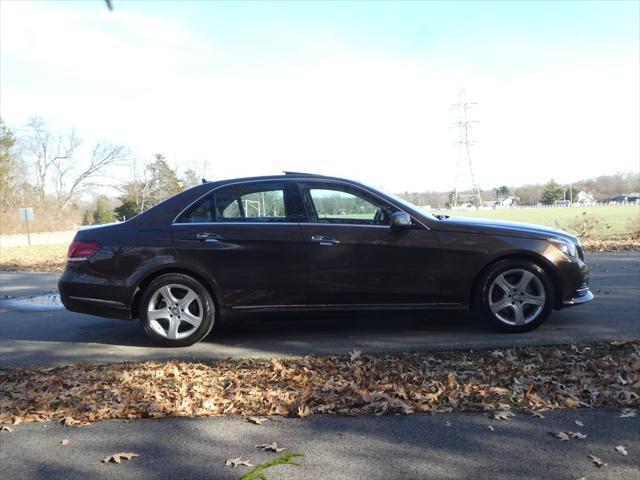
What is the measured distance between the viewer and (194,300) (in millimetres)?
5141

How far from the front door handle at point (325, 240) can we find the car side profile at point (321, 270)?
13 mm

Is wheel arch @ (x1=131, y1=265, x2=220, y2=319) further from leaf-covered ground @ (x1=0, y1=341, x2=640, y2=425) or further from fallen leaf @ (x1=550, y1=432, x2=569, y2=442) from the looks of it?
fallen leaf @ (x1=550, y1=432, x2=569, y2=442)

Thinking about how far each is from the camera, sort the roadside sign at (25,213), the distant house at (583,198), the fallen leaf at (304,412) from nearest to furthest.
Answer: the fallen leaf at (304,412)
the roadside sign at (25,213)
the distant house at (583,198)

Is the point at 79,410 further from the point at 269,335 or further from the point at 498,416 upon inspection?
the point at 498,416

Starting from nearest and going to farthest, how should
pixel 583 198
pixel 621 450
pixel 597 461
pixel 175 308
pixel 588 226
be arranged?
1. pixel 597 461
2. pixel 621 450
3. pixel 175 308
4. pixel 588 226
5. pixel 583 198

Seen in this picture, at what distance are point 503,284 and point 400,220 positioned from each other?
49.0 inches

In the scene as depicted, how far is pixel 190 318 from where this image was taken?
511cm

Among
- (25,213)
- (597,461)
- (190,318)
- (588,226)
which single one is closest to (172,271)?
(190,318)

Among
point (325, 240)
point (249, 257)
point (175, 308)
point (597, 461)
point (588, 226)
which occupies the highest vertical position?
point (325, 240)

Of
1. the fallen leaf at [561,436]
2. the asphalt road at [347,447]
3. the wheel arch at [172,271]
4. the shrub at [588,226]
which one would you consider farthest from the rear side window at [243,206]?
the shrub at [588,226]

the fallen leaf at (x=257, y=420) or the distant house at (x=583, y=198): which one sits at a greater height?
the distant house at (x=583, y=198)

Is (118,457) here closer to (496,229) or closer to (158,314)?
(158,314)

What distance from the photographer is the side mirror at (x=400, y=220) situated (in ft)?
16.5

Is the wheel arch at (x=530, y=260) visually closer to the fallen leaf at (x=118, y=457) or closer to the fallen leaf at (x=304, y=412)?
the fallen leaf at (x=304, y=412)
